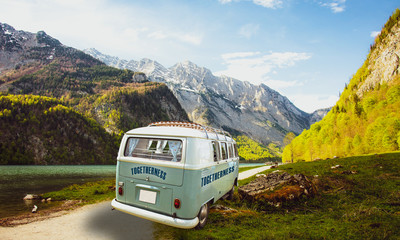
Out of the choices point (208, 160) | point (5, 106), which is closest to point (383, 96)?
point (208, 160)

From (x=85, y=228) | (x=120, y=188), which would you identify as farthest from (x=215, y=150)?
(x=85, y=228)

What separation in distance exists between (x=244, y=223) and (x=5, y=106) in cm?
15428

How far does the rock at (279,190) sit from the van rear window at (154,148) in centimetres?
603

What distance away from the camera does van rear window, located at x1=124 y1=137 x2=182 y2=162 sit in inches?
254

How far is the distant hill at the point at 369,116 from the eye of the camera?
114 ft

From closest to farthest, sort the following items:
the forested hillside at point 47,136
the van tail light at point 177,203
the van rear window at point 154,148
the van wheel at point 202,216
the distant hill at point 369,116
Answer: the van tail light at point 177,203, the van rear window at point 154,148, the van wheel at point 202,216, the distant hill at point 369,116, the forested hillside at point 47,136

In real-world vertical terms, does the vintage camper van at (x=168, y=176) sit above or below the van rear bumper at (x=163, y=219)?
above

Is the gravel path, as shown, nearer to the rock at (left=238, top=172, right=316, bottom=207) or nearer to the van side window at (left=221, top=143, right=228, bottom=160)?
the van side window at (left=221, top=143, right=228, bottom=160)

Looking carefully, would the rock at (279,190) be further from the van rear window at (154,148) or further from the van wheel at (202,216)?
the van rear window at (154,148)

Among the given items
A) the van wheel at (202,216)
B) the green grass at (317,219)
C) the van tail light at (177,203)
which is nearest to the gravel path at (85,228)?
the green grass at (317,219)

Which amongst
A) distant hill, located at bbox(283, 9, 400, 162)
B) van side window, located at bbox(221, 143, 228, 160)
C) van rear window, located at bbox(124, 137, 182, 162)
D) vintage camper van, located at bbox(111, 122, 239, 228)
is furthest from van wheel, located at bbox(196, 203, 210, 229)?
distant hill, located at bbox(283, 9, 400, 162)

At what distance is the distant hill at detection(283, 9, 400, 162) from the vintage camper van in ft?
131

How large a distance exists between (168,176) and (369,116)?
172 feet

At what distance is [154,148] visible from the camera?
24.4 feet
